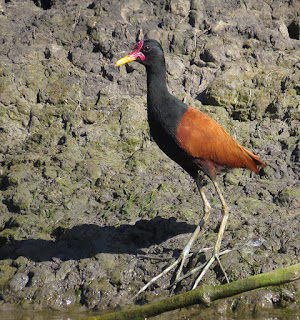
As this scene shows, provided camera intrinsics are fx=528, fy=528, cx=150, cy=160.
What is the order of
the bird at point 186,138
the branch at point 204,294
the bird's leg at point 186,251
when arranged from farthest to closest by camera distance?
the bird at point 186,138 < the bird's leg at point 186,251 < the branch at point 204,294

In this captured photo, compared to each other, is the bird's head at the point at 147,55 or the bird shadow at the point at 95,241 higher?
the bird's head at the point at 147,55

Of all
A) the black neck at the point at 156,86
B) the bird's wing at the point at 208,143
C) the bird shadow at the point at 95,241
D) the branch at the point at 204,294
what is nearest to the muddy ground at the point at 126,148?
the bird shadow at the point at 95,241

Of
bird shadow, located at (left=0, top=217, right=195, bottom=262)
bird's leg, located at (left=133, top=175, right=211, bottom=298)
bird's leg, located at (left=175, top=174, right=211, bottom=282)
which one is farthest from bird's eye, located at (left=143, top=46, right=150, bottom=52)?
bird shadow, located at (left=0, top=217, right=195, bottom=262)

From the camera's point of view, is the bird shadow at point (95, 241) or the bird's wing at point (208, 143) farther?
the bird shadow at point (95, 241)

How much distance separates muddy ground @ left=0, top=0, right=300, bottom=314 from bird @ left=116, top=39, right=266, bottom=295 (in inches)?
10.8

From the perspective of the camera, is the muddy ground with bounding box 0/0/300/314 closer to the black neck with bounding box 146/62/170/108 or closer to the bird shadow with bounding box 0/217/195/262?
the bird shadow with bounding box 0/217/195/262

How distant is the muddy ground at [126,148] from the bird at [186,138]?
274 mm

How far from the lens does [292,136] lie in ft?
25.2

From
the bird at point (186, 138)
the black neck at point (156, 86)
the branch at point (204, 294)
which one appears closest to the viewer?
the branch at point (204, 294)

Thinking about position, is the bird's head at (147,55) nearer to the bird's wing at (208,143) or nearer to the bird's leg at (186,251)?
the bird's wing at (208,143)

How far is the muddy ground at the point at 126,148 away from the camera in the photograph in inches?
232

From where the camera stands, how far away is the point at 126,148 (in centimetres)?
781

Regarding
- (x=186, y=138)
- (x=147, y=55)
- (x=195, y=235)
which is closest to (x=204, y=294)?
(x=195, y=235)

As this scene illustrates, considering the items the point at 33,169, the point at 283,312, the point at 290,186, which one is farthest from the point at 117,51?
the point at 283,312
